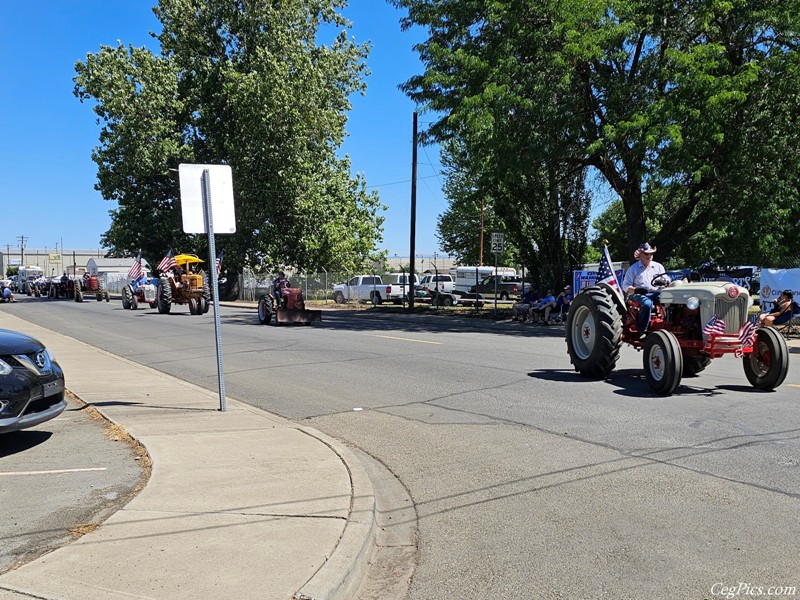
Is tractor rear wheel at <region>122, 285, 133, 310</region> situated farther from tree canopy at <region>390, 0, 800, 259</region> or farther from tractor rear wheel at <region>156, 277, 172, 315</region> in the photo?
tree canopy at <region>390, 0, 800, 259</region>

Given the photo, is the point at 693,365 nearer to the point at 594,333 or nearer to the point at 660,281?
the point at 660,281

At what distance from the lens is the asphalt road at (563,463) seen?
431 cm

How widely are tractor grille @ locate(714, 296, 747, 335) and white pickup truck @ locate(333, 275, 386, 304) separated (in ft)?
100

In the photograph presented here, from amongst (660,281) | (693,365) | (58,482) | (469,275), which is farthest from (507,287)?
(58,482)

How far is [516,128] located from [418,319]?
9069 millimetres

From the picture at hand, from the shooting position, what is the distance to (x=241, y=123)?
42.4 metres

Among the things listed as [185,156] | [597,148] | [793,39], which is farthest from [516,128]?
[185,156]

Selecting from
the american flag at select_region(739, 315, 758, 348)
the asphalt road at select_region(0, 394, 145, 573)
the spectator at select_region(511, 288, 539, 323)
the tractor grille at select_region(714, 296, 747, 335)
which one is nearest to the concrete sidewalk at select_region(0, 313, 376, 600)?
the asphalt road at select_region(0, 394, 145, 573)

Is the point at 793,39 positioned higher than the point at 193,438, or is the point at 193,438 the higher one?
the point at 793,39

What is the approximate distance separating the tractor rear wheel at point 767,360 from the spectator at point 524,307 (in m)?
15.1

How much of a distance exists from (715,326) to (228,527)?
713 cm

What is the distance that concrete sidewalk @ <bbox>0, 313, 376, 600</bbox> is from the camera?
12.8 feet

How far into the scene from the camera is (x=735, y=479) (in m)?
5.91

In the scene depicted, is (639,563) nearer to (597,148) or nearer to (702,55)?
(597,148)
